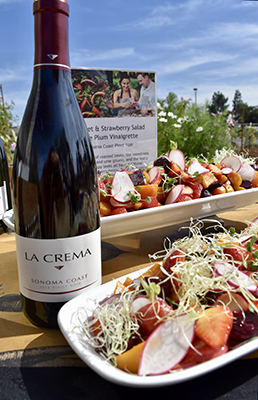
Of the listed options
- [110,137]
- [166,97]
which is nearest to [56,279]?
[110,137]

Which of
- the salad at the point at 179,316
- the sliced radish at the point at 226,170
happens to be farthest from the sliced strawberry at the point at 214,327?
the sliced radish at the point at 226,170

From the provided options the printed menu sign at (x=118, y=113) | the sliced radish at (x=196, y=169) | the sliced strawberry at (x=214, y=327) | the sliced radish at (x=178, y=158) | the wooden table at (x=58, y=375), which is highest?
the printed menu sign at (x=118, y=113)

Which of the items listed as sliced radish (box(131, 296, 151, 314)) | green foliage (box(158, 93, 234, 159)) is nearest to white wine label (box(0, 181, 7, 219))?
sliced radish (box(131, 296, 151, 314))

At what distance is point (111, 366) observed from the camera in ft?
1.60

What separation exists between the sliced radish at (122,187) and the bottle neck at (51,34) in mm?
484

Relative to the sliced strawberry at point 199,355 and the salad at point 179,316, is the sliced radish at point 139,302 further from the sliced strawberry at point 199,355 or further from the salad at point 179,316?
the sliced strawberry at point 199,355

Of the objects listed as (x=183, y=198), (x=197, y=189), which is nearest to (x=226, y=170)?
(x=197, y=189)

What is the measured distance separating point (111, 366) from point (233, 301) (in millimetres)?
243

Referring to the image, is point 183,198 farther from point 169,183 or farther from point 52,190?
point 52,190

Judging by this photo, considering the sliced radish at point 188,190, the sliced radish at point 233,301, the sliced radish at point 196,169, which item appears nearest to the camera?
the sliced radish at point 233,301

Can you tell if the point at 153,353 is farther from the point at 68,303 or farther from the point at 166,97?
the point at 166,97

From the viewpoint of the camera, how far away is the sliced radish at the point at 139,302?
0.56 metres

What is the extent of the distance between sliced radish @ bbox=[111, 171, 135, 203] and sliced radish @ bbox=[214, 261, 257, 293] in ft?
1.59

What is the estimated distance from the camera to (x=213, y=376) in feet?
1.74
